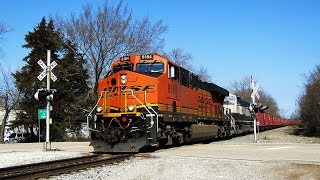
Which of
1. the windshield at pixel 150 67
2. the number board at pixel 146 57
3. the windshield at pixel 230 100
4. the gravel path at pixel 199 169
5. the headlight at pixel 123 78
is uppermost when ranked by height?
the number board at pixel 146 57

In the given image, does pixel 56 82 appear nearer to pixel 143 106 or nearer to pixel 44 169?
pixel 143 106

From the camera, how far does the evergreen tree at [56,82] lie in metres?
37.8

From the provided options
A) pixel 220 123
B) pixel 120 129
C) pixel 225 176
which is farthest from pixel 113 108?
pixel 220 123

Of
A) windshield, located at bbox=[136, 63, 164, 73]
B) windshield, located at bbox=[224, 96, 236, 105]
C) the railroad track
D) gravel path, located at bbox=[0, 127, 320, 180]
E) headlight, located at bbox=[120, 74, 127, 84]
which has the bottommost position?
gravel path, located at bbox=[0, 127, 320, 180]

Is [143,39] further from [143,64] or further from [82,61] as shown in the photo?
[143,64]

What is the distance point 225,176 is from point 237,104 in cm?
2529

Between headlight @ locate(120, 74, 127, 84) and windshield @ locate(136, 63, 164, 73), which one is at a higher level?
windshield @ locate(136, 63, 164, 73)

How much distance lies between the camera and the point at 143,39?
125 feet

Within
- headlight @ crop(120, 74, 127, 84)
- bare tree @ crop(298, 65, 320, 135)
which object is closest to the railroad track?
headlight @ crop(120, 74, 127, 84)

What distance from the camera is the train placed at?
598 inches

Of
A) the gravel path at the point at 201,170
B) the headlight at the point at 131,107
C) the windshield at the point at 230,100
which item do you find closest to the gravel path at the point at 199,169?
the gravel path at the point at 201,170

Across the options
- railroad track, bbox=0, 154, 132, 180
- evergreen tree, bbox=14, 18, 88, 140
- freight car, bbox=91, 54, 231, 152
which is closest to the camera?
railroad track, bbox=0, 154, 132, 180

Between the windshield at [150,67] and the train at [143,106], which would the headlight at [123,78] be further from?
the windshield at [150,67]

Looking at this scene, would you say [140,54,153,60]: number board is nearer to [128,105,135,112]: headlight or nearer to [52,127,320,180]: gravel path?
[128,105,135,112]: headlight
